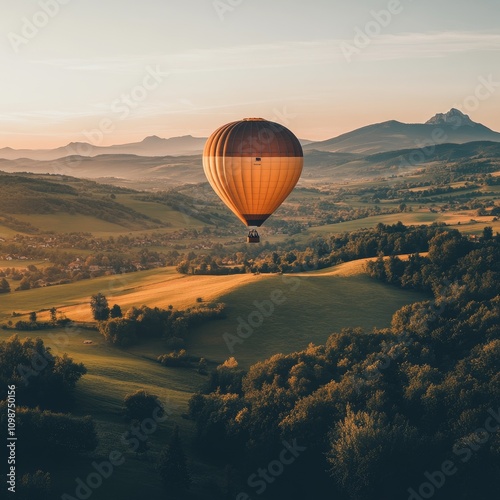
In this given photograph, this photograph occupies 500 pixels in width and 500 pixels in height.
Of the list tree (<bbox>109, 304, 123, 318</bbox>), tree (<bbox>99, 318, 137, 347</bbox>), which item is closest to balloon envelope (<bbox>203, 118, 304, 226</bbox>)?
tree (<bbox>99, 318, 137, 347</bbox>)

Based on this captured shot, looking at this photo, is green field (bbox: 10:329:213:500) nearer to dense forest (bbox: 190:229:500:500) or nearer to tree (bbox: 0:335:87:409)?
tree (bbox: 0:335:87:409)

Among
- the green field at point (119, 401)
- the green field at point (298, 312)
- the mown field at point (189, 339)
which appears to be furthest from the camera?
the green field at point (298, 312)

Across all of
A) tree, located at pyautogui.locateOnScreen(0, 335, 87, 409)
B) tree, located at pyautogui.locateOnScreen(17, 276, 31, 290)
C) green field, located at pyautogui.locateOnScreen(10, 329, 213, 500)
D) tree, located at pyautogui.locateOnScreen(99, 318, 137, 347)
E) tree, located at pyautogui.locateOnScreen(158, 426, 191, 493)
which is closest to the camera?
green field, located at pyautogui.locateOnScreen(10, 329, 213, 500)

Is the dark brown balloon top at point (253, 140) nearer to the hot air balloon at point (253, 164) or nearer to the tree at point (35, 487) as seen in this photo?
the hot air balloon at point (253, 164)

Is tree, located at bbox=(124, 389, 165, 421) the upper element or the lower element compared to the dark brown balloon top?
lower

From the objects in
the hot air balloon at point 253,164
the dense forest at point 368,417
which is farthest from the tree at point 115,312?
the hot air balloon at point 253,164

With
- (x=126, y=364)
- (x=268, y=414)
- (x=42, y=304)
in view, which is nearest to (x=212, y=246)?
(x=42, y=304)
